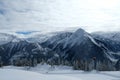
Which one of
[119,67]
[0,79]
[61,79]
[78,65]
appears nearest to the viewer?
[0,79]

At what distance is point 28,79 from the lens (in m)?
26.0

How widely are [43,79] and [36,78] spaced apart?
784mm

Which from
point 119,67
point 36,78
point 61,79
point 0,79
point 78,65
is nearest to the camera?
point 0,79

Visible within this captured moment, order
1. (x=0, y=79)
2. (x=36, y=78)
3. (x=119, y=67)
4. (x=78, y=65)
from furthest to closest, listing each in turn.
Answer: (x=119, y=67) → (x=78, y=65) → (x=36, y=78) → (x=0, y=79)

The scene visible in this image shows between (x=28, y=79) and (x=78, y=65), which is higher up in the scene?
(x=28, y=79)

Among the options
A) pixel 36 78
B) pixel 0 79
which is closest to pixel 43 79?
pixel 36 78

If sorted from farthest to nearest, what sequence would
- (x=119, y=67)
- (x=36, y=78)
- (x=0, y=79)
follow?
1. (x=119, y=67)
2. (x=36, y=78)
3. (x=0, y=79)

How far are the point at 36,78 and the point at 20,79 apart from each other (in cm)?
195

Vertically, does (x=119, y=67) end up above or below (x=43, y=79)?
below

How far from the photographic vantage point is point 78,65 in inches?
6024

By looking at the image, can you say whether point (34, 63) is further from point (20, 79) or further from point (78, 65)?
point (20, 79)

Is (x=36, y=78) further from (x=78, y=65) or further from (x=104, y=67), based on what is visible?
(x=104, y=67)

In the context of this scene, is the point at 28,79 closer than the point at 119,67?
Yes

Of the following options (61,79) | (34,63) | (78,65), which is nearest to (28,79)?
(61,79)
